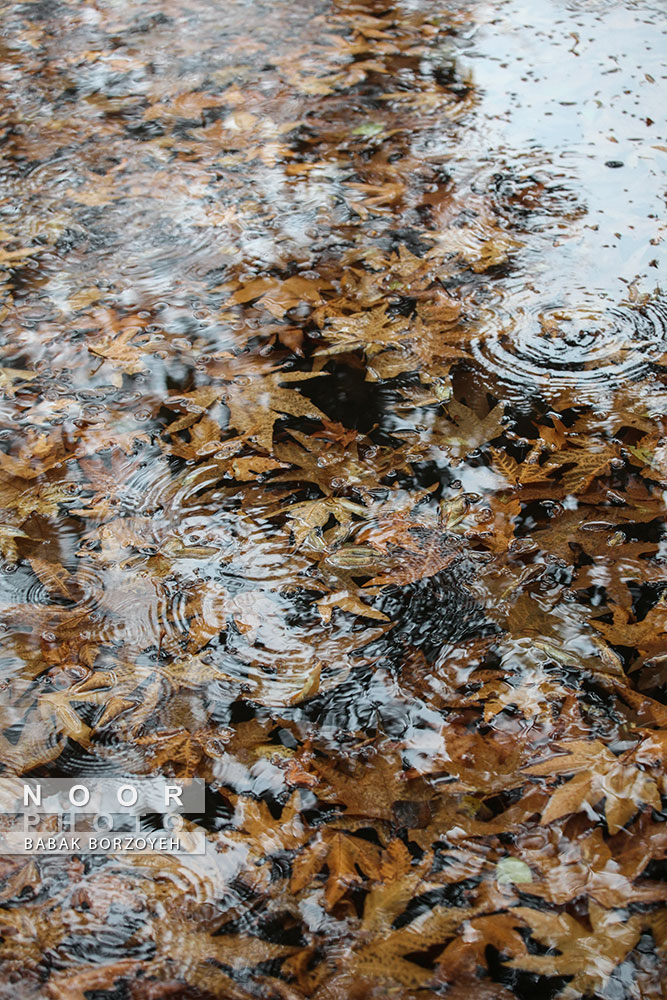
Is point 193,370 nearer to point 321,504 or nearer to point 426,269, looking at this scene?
point 321,504

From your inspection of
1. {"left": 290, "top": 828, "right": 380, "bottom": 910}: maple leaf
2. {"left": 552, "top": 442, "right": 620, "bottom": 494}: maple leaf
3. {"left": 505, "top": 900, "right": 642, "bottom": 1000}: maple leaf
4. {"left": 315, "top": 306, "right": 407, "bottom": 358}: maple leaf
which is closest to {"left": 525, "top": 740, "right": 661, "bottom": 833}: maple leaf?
{"left": 505, "top": 900, "right": 642, "bottom": 1000}: maple leaf

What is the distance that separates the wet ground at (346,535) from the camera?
125 centimetres

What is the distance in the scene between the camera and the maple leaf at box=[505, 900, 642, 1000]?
3.82 ft

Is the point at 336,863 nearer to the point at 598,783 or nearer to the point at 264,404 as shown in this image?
the point at 598,783

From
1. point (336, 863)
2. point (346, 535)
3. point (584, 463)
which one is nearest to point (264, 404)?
point (346, 535)

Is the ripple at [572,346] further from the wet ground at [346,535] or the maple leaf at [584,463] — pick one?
the maple leaf at [584,463]

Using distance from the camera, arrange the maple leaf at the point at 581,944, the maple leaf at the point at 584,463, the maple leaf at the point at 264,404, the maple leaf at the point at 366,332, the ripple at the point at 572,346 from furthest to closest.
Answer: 1. the maple leaf at the point at 366,332
2. the ripple at the point at 572,346
3. the maple leaf at the point at 264,404
4. the maple leaf at the point at 584,463
5. the maple leaf at the point at 581,944

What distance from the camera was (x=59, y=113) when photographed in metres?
3.55

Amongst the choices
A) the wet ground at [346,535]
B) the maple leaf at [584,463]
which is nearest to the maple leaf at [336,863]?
the wet ground at [346,535]

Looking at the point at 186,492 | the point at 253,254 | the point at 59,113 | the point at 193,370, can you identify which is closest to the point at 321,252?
the point at 253,254

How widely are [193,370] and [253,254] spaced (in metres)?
0.62

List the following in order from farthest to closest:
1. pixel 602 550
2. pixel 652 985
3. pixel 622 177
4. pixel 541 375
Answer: pixel 622 177 < pixel 541 375 < pixel 602 550 < pixel 652 985

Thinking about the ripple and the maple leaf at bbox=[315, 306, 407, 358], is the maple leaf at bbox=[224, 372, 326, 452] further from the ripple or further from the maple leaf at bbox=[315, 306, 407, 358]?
the ripple

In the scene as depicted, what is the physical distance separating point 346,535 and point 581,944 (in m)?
0.90
